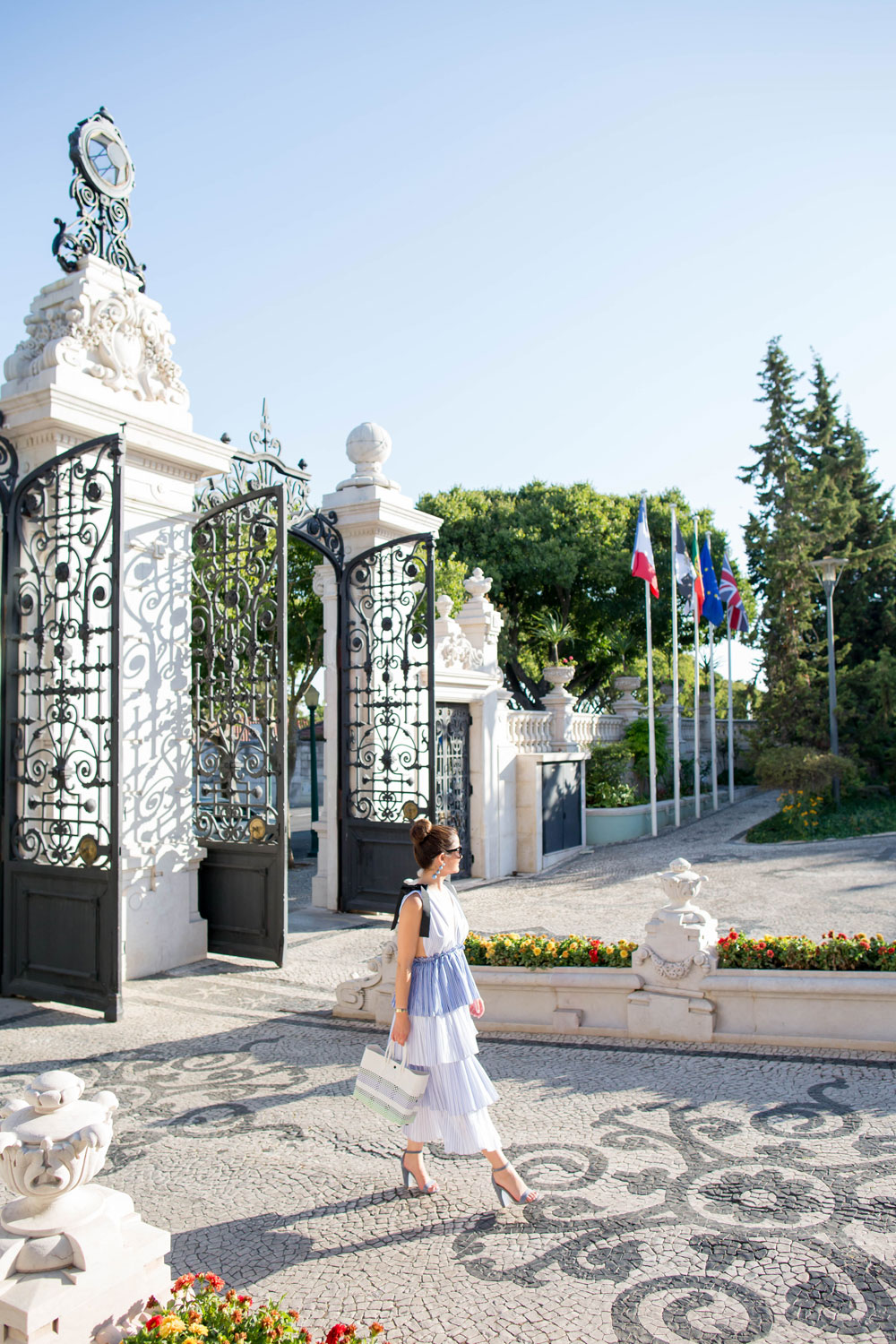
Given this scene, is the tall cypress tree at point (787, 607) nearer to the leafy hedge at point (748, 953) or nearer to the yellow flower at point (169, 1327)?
the leafy hedge at point (748, 953)

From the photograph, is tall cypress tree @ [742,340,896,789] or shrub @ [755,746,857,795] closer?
shrub @ [755,746,857,795]

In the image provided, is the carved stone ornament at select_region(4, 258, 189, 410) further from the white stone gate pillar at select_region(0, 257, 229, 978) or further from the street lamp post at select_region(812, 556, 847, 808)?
the street lamp post at select_region(812, 556, 847, 808)

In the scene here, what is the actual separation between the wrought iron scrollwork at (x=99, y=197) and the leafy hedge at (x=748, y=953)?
6.37 m

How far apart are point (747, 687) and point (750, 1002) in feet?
88.3

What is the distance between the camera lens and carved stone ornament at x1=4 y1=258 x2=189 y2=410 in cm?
762

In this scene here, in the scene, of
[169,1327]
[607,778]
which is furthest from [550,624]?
[169,1327]

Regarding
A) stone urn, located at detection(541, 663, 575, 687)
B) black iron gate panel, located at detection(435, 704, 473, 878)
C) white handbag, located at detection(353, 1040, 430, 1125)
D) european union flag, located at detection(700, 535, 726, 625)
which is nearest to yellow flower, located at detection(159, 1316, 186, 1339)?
white handbag, located at detection(353, 1040, 430, 1125)

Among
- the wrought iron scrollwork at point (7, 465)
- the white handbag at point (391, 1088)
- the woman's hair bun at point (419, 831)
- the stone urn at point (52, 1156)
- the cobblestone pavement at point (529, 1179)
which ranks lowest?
the cobblestone pavement at point (529, 1179)

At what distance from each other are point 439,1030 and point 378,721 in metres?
7.03

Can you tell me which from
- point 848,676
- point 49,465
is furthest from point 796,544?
point 49,465

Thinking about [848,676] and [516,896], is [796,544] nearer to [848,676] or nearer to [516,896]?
[848,676]

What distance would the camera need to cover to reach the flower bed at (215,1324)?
2.44 m

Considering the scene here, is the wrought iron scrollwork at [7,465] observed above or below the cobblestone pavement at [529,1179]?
above

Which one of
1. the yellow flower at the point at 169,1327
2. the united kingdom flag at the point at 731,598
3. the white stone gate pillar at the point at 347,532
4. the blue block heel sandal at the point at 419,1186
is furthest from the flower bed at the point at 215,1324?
the united kingdom flag at the point at 731,598
